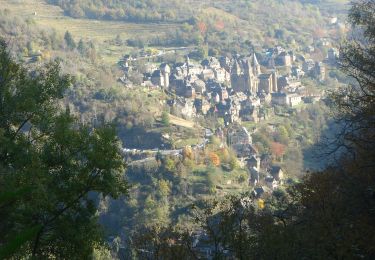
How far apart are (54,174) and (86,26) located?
241 feet

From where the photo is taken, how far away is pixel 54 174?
20.9 ft

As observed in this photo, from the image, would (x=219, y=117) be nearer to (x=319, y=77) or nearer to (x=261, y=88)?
(x=261, y=88)

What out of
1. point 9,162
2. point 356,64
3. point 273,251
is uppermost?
point 356,64

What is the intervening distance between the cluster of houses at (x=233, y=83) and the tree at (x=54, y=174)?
4019 centimetres

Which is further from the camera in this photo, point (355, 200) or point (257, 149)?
point (257, 149)

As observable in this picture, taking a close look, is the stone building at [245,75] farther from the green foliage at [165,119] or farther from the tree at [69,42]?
the tree at [69,42]

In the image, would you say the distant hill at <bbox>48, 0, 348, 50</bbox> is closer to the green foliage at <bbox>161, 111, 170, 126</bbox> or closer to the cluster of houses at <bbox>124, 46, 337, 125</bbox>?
the cluster of houses at <bbox>124, 46, 337, 125</bbox>

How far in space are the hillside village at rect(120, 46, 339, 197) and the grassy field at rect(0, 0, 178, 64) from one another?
785 cm

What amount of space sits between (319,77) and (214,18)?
29256 mm

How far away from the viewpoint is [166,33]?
75562 millimetres

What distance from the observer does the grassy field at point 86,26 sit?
6788 cm

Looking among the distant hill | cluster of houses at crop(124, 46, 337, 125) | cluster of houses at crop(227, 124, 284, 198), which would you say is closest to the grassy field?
the distant hill

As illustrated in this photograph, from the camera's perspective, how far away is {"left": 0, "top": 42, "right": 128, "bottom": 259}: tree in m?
5.58

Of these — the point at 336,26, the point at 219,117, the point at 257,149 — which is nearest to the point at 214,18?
the point at 336,26
